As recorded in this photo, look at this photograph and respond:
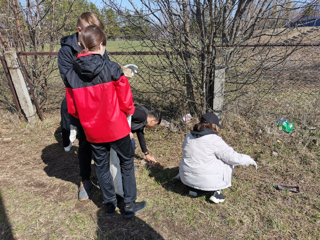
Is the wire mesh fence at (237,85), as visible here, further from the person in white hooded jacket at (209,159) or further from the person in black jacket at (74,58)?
the person in white hooded jacket at (209,159)

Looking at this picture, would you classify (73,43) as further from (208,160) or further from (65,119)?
(208,160)

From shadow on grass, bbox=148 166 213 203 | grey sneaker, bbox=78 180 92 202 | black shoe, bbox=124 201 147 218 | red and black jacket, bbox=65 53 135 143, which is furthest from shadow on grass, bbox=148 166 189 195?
red and black jacket, bbox=65 53 135 143

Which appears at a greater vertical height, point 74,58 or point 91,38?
point 91,38

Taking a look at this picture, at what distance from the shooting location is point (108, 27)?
12.3 feet

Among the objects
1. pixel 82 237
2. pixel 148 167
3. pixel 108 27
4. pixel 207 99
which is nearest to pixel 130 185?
pixel 82 237

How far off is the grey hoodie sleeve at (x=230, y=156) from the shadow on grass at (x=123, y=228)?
961 millimetres

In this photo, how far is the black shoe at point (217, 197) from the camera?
8.06 feet

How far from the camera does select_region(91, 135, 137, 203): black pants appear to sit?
211 centimetres

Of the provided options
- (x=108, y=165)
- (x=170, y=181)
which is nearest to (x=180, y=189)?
(x=170, y=181)

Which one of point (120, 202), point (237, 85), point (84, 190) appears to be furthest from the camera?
point (237, 85)

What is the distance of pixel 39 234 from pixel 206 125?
1.95 metres

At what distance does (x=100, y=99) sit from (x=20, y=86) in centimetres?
349

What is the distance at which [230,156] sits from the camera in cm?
228

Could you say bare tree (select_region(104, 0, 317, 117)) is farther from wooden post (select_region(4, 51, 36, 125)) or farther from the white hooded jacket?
wooden post (select_region(4, 51, 36, 125))
